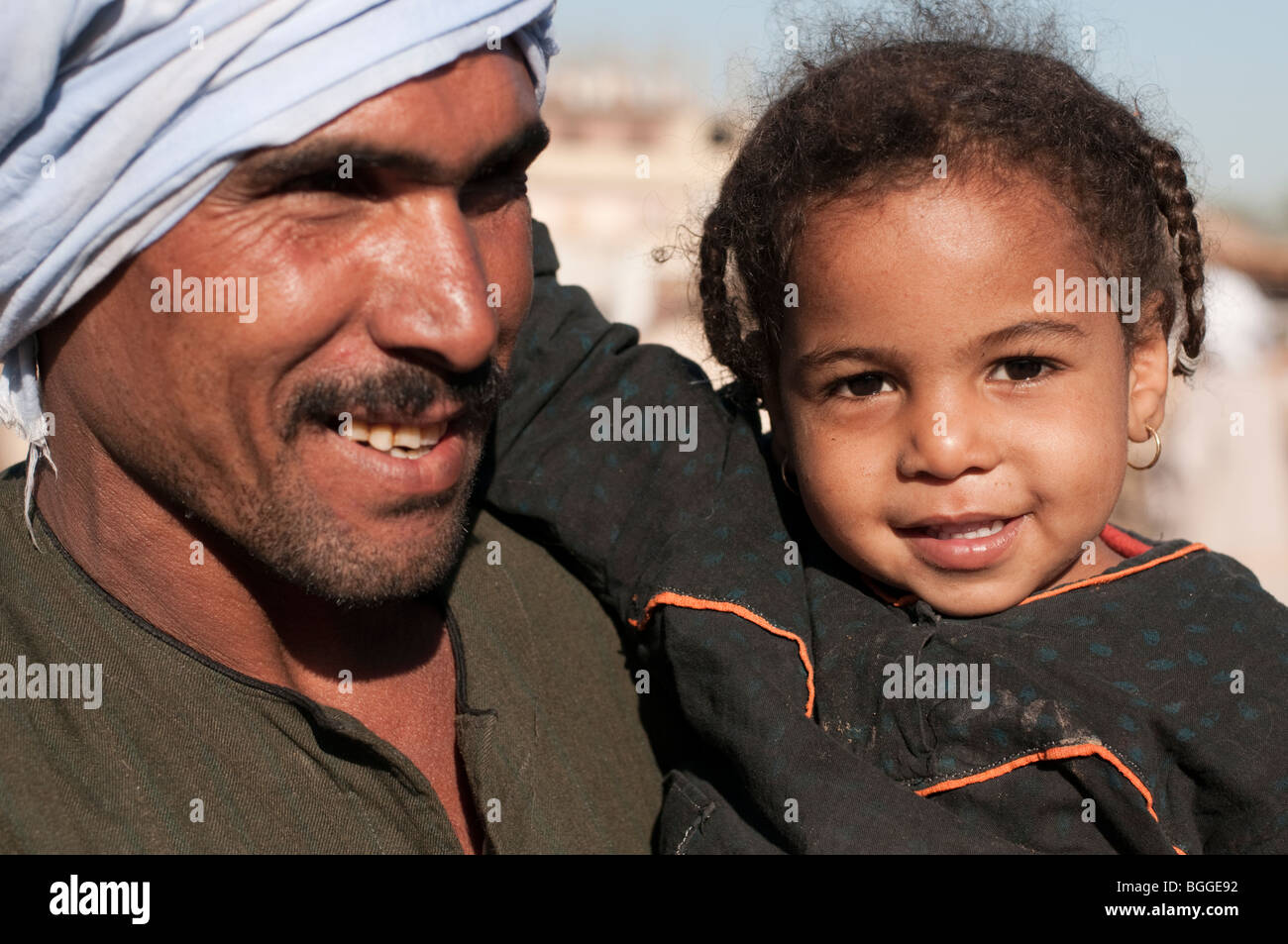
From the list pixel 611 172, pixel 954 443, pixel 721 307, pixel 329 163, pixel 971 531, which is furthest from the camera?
pixel 611 172

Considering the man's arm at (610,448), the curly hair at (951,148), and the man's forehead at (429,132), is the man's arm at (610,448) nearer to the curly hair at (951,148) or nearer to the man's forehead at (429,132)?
the curly hair at (951,148)

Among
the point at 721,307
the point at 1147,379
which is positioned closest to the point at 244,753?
the point at 721,307

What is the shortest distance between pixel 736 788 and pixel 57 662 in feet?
4.20

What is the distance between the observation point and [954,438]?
239cm

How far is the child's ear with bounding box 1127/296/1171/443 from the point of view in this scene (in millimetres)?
2676

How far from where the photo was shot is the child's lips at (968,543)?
2.45 metres

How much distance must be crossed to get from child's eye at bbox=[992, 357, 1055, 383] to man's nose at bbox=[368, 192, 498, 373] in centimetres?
103

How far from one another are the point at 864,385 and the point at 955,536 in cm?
37

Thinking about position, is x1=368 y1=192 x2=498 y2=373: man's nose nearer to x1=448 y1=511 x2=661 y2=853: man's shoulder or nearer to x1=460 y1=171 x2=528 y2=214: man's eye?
x1=460 y1=171 x2=528 y2=214: man's eye

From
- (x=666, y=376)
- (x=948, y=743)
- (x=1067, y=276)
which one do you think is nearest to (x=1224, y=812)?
(x=948, y=743)

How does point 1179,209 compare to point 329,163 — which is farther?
point 1179,209

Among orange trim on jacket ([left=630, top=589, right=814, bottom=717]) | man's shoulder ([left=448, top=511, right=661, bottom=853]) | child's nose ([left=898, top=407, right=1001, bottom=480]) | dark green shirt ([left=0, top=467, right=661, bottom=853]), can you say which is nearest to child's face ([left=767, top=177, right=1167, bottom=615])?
child's nose ([left=898, top=407, right=1001, bottom=480])

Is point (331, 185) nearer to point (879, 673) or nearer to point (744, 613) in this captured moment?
point (744, 613)
